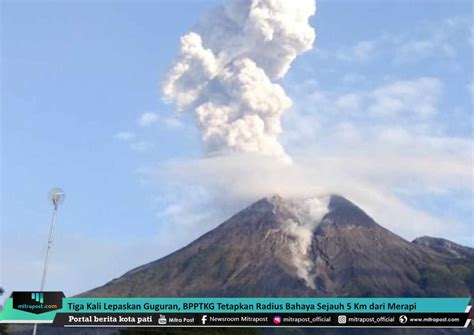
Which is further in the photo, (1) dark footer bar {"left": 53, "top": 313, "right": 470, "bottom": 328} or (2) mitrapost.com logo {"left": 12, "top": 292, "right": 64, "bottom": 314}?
(2) mitrapost.com logo {"left": 12, "top": 292, "right": 64, "bottom": 314}

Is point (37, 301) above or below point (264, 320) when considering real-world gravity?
above

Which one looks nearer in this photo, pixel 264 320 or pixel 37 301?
pixel 37 301

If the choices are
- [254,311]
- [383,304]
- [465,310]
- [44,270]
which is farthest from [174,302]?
[465,310]

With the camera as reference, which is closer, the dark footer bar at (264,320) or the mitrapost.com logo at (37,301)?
the dark footer bar at (264,320)

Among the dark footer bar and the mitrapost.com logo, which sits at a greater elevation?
the mitrapost.com logo
